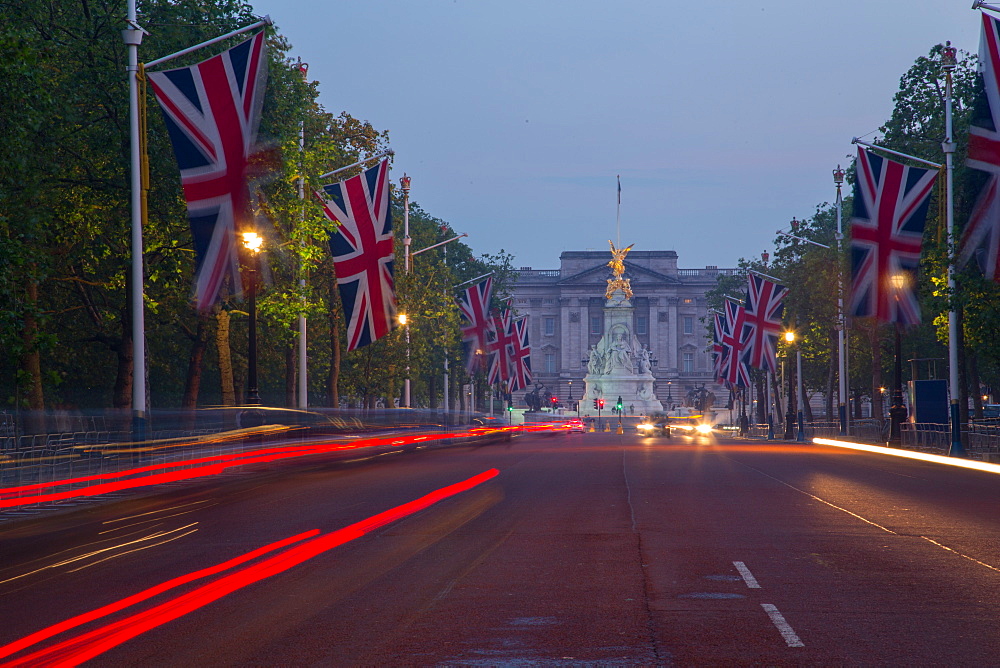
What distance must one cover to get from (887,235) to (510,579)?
28.5 metres

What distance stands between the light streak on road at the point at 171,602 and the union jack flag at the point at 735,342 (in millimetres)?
55678

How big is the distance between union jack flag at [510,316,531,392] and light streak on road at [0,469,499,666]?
217ft

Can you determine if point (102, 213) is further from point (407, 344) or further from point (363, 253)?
point (407, 344)

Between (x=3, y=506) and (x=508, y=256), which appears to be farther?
(x=508, y=256)

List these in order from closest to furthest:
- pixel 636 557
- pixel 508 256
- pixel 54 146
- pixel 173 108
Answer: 1. pixel 636 557
2. pixel 173 108
3. pixel 54 146
4. pixel 508 256

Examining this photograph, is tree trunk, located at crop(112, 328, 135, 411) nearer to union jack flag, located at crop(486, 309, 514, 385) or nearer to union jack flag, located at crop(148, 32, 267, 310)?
union jack flag, located at crop(148, 32, 267, 310)

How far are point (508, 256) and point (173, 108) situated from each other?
8423 cm

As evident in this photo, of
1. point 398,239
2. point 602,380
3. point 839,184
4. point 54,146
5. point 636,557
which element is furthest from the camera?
point 602,380

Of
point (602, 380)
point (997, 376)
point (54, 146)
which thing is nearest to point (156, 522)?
point (54, 146)

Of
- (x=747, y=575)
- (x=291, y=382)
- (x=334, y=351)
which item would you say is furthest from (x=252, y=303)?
(x=747, y=575)

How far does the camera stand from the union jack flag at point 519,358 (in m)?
84.4

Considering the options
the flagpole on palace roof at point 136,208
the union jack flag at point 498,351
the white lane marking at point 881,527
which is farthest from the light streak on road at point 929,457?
the union jack flag at point 498,351

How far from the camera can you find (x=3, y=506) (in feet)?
72.5

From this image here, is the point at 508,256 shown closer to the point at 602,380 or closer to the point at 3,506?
the point at 602,380
